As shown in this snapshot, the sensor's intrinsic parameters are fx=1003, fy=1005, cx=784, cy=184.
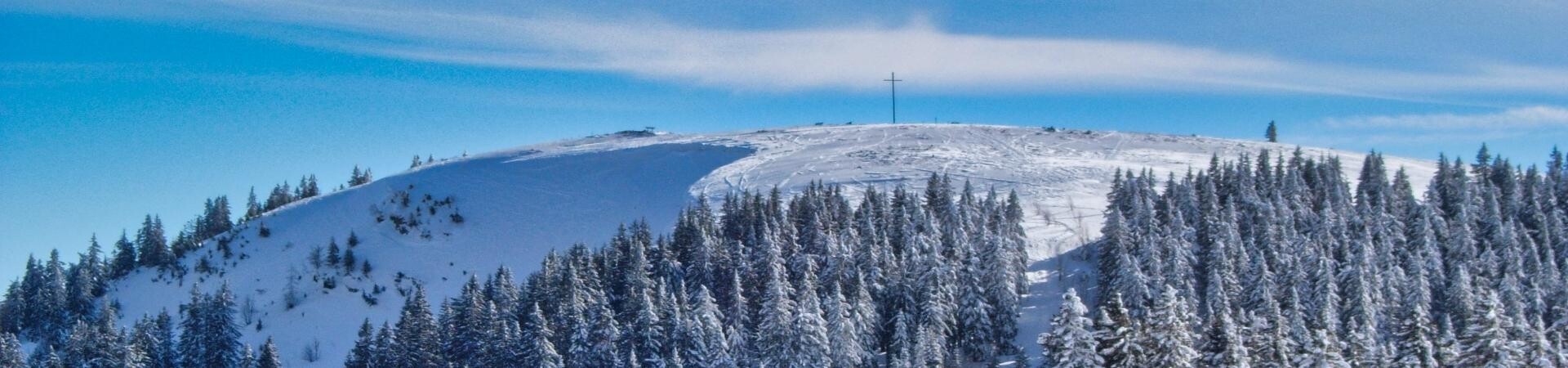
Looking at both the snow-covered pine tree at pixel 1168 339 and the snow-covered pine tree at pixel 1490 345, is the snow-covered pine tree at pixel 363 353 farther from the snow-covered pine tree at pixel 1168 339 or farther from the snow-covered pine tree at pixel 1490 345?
the snow-covered pine tree at pixel 1490 345

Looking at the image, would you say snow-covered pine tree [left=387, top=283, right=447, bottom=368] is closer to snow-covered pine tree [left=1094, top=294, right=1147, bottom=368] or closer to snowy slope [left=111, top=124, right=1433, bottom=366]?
snowy slope [left=111, top=124, right=1433, bottom=366]

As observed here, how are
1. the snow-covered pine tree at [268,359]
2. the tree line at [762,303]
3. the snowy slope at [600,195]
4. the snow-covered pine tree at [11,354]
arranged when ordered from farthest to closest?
the snowy slope at [600,195], the snow-covered pine tree at [268,359], the snow-covered pine tree at [11,354], the tree line at [762,303]

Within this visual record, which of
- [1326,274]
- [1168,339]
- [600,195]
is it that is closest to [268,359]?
[600,195]

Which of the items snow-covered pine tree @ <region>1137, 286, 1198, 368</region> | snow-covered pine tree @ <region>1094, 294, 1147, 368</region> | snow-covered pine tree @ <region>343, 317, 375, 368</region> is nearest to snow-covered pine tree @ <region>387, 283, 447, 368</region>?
snow-covered pine tree @ <region>343, 317, 375, 368</region>

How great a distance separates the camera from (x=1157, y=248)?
216 feet

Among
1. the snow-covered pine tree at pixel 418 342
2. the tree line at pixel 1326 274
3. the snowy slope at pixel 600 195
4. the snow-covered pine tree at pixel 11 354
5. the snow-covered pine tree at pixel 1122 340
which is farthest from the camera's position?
the snowy slope at pixel 600 195

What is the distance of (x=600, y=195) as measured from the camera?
135500mm

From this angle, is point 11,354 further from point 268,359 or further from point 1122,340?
point 1122,340

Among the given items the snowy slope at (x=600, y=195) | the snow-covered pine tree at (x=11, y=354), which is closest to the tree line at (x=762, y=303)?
the snowy slope at (x=600, y=195)

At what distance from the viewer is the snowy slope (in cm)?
9894

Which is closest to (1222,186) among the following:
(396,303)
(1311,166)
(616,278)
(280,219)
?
(1311,166)

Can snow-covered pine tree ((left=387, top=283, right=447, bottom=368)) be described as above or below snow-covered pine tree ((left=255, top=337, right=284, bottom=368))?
above

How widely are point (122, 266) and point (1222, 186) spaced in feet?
385

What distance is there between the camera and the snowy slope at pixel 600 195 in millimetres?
98938
